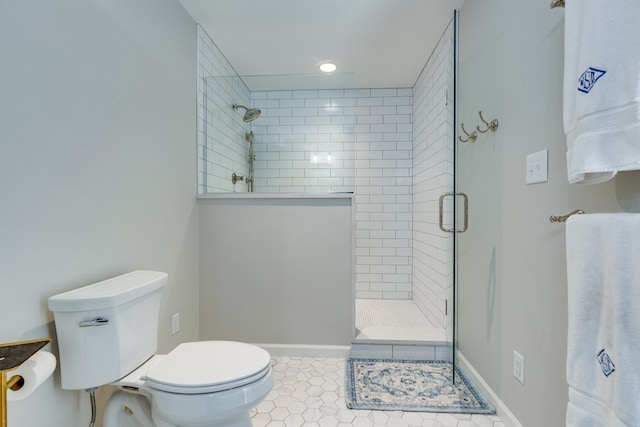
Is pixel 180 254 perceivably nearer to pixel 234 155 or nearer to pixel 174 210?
pixel 174 210

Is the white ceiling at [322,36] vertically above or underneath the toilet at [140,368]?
above

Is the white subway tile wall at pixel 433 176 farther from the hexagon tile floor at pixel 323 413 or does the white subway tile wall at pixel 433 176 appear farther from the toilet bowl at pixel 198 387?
the toilet bowl at pixel 198 387

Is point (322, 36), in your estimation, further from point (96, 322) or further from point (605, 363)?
point (605, 363)

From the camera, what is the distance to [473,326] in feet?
5.88

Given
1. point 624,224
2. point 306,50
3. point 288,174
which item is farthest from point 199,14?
point 624,224

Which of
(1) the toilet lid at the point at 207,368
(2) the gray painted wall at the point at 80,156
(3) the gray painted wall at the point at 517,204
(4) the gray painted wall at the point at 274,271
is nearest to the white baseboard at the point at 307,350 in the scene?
(4) the gray painted wall at the point at 274,271

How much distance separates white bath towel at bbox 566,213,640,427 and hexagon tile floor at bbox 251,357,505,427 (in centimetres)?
78

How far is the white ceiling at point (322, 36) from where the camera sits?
1997 mm

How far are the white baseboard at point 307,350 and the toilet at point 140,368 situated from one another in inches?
38.3

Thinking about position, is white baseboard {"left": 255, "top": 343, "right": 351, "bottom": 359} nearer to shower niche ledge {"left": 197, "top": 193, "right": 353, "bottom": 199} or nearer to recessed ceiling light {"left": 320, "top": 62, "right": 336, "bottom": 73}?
shower niche ledge {"left": 197, "top": 193, "right": 353, "bottom": 199}

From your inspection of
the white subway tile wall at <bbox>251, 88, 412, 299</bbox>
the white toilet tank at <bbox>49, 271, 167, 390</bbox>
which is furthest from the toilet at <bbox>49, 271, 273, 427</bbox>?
the white subway tile wall at <bbox>251, 88, 412, 299</bbox>

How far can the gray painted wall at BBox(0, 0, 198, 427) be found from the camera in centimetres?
98

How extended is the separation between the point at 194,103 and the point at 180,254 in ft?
3.37

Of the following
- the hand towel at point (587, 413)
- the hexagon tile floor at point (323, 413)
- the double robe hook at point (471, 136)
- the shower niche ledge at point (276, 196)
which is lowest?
the hexagon tile floor at point (323, 413)
